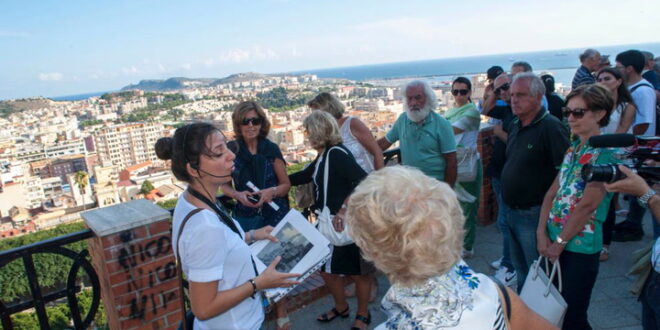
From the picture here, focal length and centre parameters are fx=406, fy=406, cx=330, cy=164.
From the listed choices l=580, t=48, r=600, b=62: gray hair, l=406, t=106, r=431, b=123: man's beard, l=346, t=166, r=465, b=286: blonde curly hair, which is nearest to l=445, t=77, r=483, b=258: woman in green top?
l=406, t=106, r=431, b=123: man's beard

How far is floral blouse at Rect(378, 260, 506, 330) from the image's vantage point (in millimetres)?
1091

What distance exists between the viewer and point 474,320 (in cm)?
109

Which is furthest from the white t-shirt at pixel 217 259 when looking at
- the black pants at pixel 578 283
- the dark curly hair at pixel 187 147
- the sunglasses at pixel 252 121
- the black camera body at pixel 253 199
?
the black pants at pixel 578 283

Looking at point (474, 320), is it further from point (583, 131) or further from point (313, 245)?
point (583, 131)

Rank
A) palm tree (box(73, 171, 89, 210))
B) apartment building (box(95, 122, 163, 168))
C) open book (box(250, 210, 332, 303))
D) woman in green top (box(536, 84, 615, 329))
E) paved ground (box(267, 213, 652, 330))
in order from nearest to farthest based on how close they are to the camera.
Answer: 1. open book (box(250, 210, 332, 303))
2. woman in green top (box(536, 84, 615, 329))
3. paved ground (box(267, 213, 652, 330))
4. palm tree (box(73, 171, 89, 210))
5. apartment building (box(95, 122, 163, 168))

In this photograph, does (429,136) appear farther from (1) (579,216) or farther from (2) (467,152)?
(1) (579,216)

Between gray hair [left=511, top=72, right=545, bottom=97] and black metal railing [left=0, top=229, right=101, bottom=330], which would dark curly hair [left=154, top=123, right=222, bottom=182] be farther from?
gray hair [left=511, top=72, right=545, bottom=97]

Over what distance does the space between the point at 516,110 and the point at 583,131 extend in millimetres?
538

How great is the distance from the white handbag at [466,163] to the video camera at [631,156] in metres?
1.97

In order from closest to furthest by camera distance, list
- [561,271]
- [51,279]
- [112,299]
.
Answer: [561,271] → [112,299] → [51,279]

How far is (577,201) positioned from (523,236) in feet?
1.94

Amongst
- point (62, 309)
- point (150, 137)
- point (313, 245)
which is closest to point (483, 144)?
point (313, 245)

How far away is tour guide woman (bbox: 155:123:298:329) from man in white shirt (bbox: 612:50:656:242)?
366 centimetres

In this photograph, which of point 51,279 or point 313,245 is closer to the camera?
point 313,245
